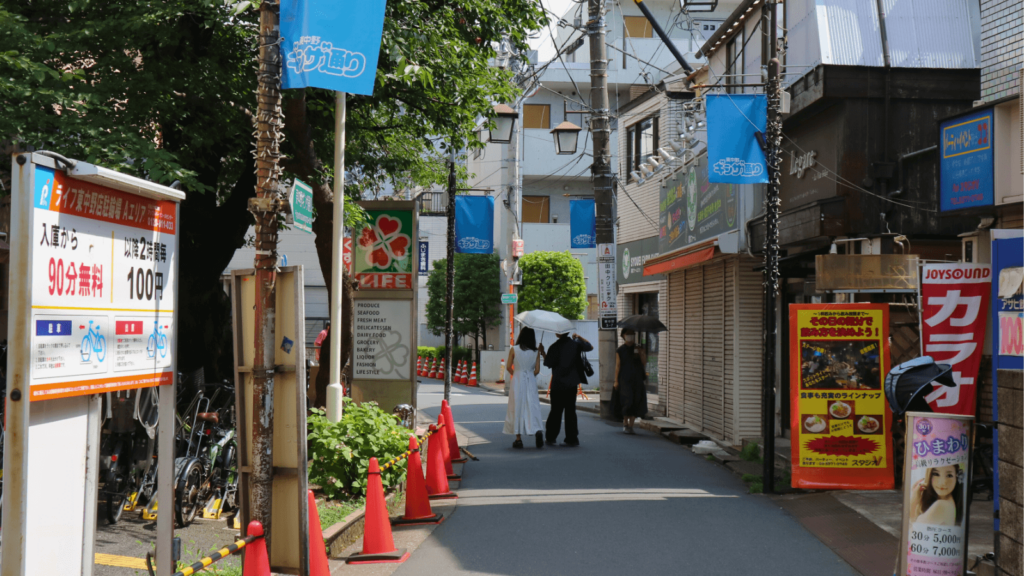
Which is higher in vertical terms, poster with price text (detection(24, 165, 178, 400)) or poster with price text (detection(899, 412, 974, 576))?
poster with price text (detection(24, 165, 178, 400))

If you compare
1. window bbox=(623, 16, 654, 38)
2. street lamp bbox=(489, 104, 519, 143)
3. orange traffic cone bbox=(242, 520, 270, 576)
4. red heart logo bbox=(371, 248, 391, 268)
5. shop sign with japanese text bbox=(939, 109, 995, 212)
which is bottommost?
orange traffic cone bbox=(242, 520, 270, 576)

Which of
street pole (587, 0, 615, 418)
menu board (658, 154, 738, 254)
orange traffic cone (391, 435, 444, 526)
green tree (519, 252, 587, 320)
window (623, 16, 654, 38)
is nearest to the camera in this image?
orange traffic cone (391, 435, 444, 526)

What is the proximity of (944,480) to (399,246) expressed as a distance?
29.1ft

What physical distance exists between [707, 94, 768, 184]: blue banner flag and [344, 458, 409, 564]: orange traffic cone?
643cm

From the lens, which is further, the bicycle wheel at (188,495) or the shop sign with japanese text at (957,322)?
the shop sign with japanese text at (957,322)

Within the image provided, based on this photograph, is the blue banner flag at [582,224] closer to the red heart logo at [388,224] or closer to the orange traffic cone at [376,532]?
the red heart logo at [388,224]

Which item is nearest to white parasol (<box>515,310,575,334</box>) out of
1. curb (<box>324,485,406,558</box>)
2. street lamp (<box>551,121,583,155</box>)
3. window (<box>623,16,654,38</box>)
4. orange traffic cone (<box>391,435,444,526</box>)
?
street lamp (<box>551,121,583,155</box>)

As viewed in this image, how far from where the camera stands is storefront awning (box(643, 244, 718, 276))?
16.0m

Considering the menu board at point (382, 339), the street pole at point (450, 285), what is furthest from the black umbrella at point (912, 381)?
the street pole at point (450, 285)

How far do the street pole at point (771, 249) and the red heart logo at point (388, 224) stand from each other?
535cm

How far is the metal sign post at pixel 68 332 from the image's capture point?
12.0 ft

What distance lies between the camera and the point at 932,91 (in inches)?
497

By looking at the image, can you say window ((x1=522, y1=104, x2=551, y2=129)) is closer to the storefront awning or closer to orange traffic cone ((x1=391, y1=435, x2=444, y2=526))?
the storefront awning

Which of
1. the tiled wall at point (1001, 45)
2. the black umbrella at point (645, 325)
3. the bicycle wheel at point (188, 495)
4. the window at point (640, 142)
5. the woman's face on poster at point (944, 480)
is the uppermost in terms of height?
the window at point (640, 142)
